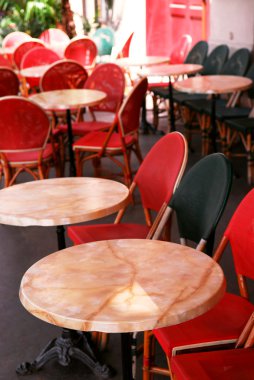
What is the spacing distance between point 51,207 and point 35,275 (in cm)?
68

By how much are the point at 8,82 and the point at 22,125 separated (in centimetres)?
199

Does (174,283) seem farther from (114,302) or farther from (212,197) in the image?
(212,197)

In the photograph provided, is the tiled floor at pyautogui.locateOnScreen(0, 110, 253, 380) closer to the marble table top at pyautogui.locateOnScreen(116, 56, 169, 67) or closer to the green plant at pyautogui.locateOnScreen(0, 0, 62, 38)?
the marble table top at pyautogui.locateOnScreen(116, 56, 169, 67)

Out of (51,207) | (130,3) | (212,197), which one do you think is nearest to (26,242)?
(51,207)

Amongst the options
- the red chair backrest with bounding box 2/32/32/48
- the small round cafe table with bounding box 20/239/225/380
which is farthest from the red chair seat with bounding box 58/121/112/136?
the red chair backrest with bounding box 2/32/32/48

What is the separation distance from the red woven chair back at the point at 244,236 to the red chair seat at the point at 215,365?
0.42 m

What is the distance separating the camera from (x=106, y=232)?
126 inches

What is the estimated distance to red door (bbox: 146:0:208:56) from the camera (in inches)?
350

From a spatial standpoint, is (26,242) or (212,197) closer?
(212,197)

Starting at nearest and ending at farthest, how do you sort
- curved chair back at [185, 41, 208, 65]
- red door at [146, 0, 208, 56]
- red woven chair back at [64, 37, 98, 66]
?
curved chair back at [185, 41, 208, 65] → red woven chair back at [64, 37, 98, 66] → red door at [146, 0, 208, 56]

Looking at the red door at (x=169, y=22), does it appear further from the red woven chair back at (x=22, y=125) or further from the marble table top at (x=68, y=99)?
the red woven chair back at (x=22, y=125)

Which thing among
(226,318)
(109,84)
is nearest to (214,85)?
(109,84)

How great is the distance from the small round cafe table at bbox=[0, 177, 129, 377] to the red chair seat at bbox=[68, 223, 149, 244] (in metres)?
0.14

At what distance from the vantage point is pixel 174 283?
1866 mm
